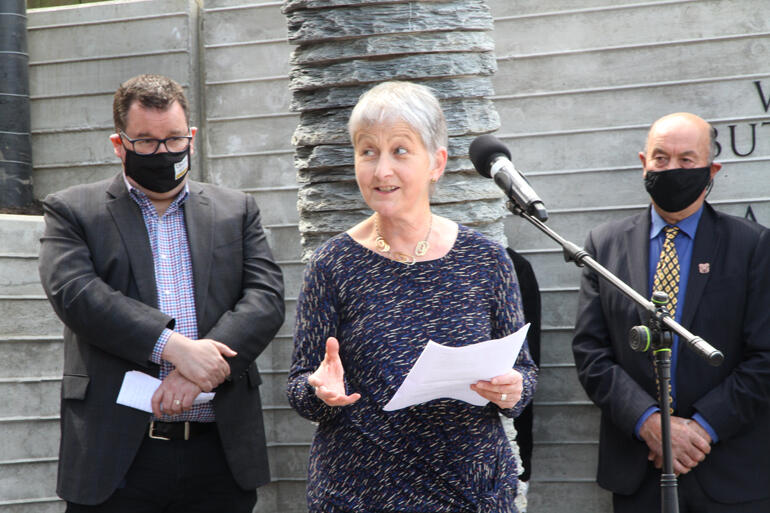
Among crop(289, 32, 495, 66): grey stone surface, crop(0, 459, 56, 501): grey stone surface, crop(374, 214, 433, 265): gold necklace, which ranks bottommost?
crop(0, 459, 56, 501): grey stone surface

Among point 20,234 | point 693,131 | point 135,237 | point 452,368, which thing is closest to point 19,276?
point 20,234

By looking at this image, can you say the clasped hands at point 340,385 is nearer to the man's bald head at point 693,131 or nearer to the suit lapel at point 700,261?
the suit lapel at point 700,261

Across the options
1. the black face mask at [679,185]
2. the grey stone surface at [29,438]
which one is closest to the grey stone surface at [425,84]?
the black face mask at [679,185]

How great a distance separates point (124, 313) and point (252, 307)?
0.50 m

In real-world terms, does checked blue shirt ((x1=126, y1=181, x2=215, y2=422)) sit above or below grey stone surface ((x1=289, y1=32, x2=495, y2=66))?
below

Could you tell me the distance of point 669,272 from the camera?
13.7 feet

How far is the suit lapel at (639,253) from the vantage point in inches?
164

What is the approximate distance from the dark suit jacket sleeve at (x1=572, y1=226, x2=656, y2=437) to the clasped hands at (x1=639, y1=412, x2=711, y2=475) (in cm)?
8

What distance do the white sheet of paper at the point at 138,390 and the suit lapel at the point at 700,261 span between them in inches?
87.4

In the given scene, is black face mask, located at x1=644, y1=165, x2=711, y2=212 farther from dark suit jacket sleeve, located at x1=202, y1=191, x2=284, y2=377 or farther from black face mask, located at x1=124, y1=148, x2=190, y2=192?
black face mask, located at x1=124, y1=148, x2=190, y2=192

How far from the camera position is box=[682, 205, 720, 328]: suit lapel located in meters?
4.05

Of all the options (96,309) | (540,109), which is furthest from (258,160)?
(96,309)

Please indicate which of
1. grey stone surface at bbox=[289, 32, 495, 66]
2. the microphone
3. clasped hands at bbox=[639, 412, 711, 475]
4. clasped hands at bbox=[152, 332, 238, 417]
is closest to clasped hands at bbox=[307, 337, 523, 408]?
the microphone

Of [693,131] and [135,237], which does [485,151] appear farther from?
[693,131]
